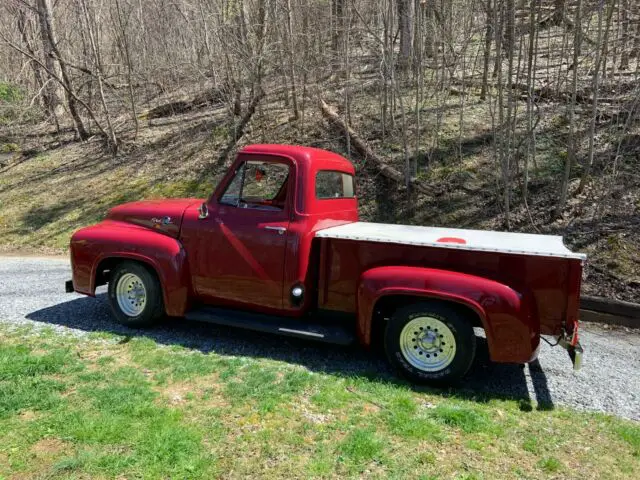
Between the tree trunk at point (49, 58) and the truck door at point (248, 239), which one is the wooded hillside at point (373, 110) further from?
the truck door at point (248, 239)

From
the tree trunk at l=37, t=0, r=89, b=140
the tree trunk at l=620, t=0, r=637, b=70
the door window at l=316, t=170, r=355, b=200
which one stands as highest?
the tree trunk at l=37, t=0, r=89, b=140

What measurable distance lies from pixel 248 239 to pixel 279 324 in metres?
0.90

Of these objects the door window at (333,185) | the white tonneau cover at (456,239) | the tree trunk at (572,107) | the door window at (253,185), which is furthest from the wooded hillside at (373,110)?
the door window at (253,185)

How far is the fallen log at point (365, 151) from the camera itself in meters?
10.6

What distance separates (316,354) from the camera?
192 inches

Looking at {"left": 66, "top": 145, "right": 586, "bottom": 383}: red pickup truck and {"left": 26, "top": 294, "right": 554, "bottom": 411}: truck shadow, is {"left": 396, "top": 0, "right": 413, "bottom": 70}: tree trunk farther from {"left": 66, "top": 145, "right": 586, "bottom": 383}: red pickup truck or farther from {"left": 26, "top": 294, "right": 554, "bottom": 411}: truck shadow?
{"left": 26, "top": 294, "right": 554, "bottom": 411}: truck shadow

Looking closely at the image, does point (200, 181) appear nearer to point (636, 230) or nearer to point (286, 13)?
point (286, 13)

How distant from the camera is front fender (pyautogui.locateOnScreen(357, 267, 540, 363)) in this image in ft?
12.5

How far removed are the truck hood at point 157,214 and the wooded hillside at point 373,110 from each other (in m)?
5.53

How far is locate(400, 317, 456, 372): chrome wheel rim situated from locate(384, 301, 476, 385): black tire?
24mm

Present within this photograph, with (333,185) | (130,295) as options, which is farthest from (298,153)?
(130,295)

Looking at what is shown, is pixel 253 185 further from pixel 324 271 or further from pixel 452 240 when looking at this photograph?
pixel 452 240

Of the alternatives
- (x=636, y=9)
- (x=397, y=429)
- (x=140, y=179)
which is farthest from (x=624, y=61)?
(x=140, y=179)

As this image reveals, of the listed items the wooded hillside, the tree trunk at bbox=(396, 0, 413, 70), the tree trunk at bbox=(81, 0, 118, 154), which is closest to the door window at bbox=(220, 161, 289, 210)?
the wooded hillside
